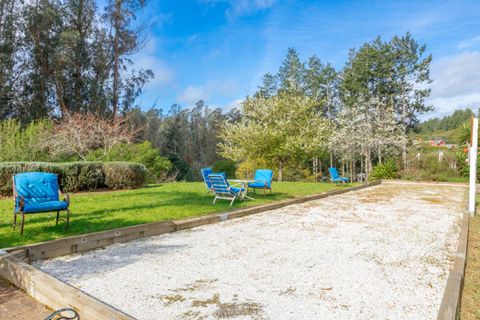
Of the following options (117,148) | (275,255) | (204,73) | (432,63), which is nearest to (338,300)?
(275,255)

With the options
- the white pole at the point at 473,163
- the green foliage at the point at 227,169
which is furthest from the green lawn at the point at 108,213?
the green foliage at the point at 227,169

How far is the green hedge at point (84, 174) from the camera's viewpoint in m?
9.16

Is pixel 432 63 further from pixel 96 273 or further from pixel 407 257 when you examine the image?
pixel 96 273

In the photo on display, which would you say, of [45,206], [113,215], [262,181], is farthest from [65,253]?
[262,181]

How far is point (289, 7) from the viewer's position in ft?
62.0

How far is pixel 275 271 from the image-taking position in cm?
359

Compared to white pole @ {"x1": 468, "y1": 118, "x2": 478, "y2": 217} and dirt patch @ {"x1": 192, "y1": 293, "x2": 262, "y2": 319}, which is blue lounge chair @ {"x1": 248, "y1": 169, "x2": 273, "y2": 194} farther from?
dirt patch @ {"x1": 192, "y1": 293, "x2": 262, "y2": 319}

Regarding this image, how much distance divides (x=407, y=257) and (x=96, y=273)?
12.4 ft

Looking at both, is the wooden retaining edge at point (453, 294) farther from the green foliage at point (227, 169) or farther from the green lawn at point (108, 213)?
the green foliage at point (227, 169)

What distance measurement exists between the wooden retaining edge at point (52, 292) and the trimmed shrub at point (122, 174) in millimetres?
7786

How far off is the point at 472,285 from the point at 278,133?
1582 centimetres

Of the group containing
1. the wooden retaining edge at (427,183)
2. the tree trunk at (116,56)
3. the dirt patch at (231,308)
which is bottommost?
the dirt patch at (231,308)

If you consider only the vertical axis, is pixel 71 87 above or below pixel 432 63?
below

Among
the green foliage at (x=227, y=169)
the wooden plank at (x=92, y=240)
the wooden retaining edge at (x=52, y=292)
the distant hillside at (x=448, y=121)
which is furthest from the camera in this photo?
the distant hillside at (x=448, y=121)
